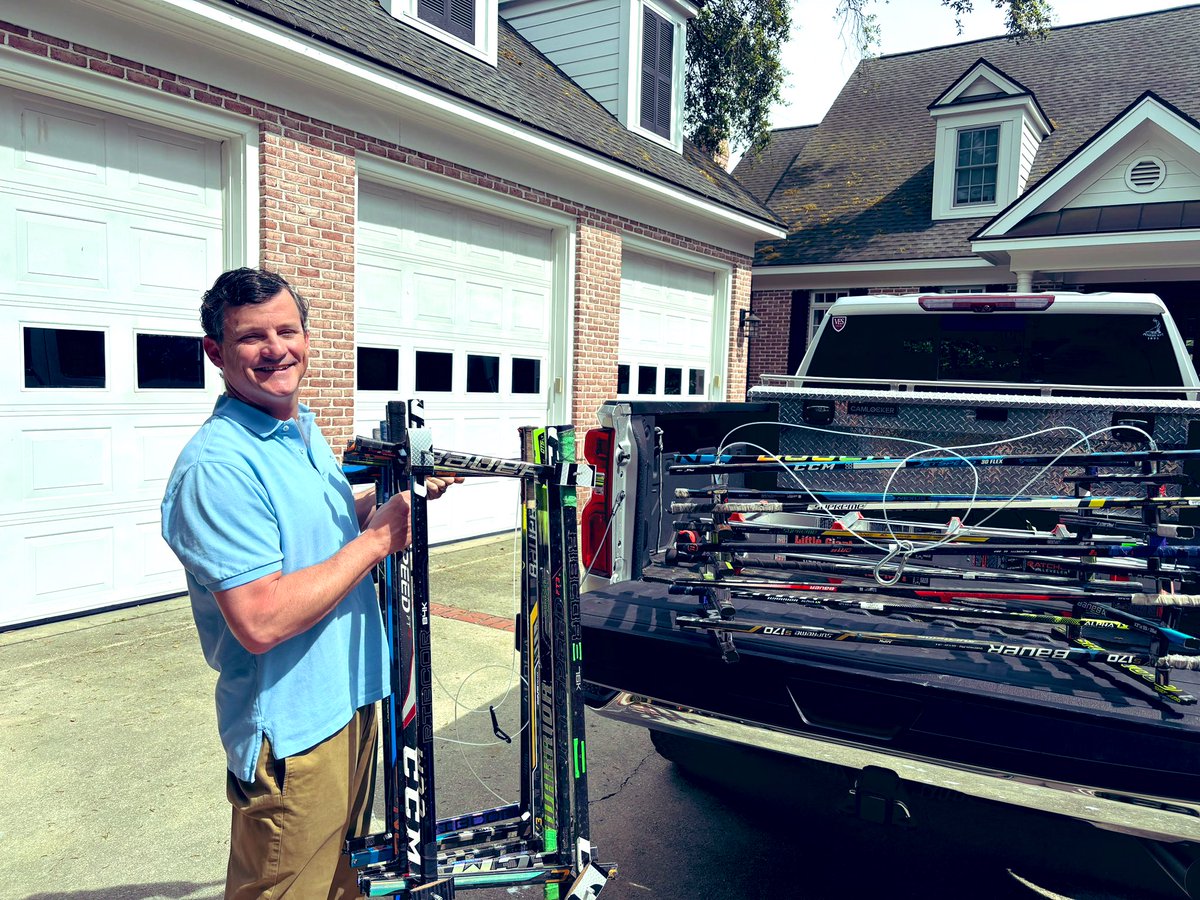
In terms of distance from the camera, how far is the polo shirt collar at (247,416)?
194 centimetres

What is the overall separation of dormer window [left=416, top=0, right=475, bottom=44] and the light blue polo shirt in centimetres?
818

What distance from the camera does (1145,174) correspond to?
43.1 ft

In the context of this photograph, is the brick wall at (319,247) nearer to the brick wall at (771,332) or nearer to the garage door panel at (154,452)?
the garage door panel at (154,452)

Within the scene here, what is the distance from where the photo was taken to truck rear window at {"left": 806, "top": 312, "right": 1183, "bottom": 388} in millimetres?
4863

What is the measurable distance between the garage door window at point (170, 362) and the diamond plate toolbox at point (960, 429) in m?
4.32

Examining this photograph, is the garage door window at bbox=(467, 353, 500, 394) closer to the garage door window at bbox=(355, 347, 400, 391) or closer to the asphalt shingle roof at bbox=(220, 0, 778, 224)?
the garage door window at bbox=(355, 347, 400, 391)

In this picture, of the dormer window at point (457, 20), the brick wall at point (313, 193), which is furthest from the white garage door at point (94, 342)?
the dormer window at point (457, 20)

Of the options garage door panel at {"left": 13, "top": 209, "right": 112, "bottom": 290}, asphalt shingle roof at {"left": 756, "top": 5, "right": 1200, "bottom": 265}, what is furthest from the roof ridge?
garage door panel at {"left": 13, "top": 209, "right": 112, "bottom": 290}

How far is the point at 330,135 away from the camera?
23.6 feet

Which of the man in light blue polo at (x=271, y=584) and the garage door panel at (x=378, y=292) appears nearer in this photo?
the man in light blue polo at (x=271, y=584)

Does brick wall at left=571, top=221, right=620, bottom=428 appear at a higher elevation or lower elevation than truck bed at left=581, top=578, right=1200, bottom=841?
higher

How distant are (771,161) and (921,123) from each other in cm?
327

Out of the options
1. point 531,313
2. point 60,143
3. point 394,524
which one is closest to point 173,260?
point 60,143

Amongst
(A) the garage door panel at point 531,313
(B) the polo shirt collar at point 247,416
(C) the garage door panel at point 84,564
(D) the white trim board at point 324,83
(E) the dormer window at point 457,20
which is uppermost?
(E) the dormer window at point 457,20
